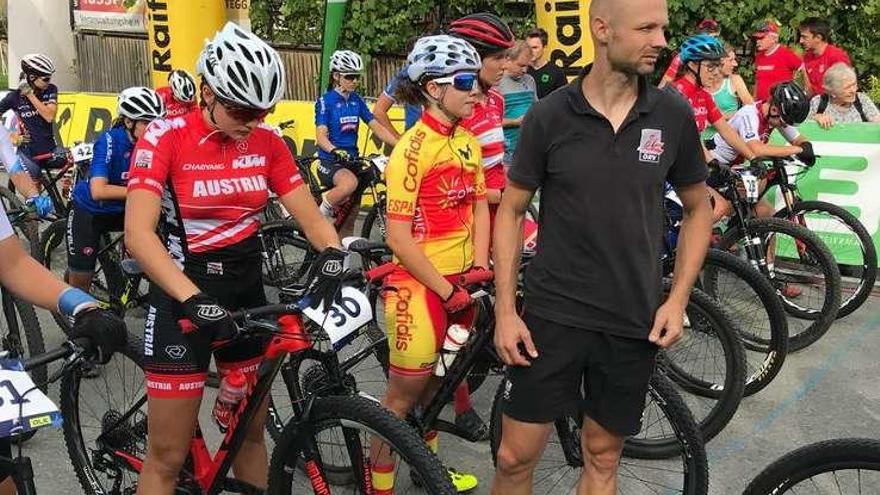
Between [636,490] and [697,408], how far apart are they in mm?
892

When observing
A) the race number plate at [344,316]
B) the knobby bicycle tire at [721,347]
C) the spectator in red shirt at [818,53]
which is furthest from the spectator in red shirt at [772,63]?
the race number plate at [344,316]

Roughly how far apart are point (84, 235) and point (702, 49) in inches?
176

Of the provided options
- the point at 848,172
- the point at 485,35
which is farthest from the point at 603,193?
the point at 848,172

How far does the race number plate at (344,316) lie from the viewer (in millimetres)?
2775

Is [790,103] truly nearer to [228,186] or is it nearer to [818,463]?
[818,463]

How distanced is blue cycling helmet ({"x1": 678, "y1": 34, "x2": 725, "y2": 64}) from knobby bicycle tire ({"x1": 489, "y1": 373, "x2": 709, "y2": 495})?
3.03 metres

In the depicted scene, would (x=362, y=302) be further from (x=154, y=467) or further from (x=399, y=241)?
(x=154, y=467)

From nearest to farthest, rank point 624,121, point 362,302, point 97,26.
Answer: point 624,121 < point 362,302 < point 97,26

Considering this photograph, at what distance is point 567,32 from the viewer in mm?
9133

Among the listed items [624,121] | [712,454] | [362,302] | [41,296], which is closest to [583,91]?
[624,121]

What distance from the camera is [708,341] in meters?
4.44

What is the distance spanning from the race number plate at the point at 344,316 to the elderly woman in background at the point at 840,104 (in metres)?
5.74

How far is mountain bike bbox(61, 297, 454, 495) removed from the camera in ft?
8.74

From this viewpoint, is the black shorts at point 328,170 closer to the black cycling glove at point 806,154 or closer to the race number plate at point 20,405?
the black cycling glove at point 806,154
